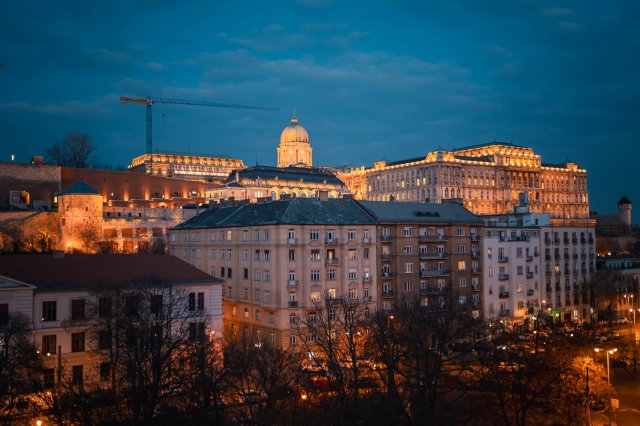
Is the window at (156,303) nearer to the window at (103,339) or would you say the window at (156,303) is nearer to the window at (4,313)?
the window at (103,339)

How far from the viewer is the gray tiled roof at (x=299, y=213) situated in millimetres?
69250

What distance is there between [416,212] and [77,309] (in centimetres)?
4084

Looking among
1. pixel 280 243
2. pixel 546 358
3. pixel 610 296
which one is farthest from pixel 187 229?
pixel 610 296

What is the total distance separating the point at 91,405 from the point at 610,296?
7564 centimetres

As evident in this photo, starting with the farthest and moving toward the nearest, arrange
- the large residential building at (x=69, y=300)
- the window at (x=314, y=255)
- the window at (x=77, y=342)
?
the window at (x=314, y=255), the window at (x=77, y=342), the large residential building at (x=69, y=300)

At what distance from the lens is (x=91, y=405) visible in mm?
38781

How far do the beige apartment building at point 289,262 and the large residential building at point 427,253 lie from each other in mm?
2009

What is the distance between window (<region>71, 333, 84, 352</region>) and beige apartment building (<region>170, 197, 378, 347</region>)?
52.0 ft

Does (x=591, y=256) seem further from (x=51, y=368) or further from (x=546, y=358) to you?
(x=51, y=368)

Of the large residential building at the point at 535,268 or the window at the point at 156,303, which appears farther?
the large residential building at the point at 535,268

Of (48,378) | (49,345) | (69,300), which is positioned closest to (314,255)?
(69,300)

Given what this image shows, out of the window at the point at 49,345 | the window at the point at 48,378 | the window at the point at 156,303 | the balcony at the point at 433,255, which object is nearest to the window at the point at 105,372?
the window at the point at 48,378

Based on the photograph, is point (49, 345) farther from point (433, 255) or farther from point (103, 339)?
point (433, 255)

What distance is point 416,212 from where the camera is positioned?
7925cm
